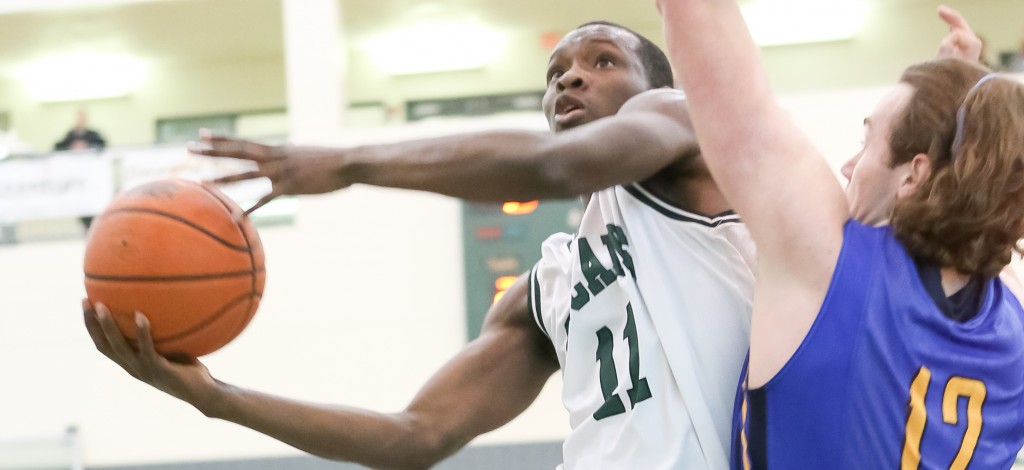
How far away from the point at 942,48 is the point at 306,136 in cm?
733

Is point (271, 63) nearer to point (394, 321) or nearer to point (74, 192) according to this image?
point (74, 192)

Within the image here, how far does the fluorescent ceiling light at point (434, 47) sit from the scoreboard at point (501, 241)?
3977mm

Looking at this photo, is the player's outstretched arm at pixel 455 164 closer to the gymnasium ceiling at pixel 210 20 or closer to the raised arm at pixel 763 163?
the raised arm at pixel 763 163

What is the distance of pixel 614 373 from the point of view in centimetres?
243

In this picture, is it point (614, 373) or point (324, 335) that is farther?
point (324, 335)

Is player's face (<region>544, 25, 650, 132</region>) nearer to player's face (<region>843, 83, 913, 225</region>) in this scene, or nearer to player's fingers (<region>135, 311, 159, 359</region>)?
player's face (<region>843, 83, 913, 225</region>)

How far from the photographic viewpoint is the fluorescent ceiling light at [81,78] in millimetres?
13086

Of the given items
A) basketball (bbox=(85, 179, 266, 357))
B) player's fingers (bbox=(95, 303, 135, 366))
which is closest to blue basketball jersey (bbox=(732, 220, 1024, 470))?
basketball (bbox=(85, 179, 266, 357))

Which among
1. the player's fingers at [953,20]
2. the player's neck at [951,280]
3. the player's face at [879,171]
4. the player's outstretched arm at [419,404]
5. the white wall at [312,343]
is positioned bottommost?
the white wall at [312,343]

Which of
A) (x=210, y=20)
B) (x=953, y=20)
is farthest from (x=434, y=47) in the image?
(x=953, y=20)

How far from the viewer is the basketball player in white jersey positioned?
2.12 meters

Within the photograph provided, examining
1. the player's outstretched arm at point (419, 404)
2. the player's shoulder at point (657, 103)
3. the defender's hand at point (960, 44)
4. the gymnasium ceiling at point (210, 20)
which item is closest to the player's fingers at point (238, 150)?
the player's outstretched arm at point (419, 404)

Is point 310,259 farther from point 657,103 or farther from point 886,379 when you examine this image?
point 886,379

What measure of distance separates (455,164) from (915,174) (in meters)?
0.73
